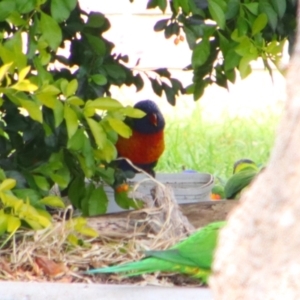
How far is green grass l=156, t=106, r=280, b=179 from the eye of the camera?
414cm

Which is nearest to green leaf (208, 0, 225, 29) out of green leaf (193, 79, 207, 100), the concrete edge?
green leaf (193, 79, 207, 100)

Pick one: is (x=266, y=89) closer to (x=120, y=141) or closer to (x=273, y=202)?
(x=120, y=141)

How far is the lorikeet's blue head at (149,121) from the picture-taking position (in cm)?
360

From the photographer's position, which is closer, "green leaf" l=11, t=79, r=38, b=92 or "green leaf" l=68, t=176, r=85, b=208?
"green leaf" l=11, t=79, r=38, b=92

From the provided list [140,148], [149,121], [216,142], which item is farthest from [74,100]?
[216,142]

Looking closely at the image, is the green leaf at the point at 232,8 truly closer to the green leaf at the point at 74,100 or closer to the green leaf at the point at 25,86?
the green leaf at the point at 74,100

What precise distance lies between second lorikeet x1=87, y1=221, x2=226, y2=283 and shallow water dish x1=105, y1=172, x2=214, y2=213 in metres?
0.67

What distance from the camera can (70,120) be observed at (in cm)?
162

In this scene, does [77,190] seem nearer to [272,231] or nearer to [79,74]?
[79,74]

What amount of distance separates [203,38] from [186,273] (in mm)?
581

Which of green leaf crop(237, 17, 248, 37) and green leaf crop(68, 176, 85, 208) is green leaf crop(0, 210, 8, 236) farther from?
green leaf crop(237, 17, 248, 37)

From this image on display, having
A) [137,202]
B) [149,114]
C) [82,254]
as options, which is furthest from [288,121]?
[149,114]

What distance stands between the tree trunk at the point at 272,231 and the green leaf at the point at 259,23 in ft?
3.39

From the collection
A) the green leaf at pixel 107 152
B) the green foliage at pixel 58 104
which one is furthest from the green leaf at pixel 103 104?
the green leaf at pixel 107 152
